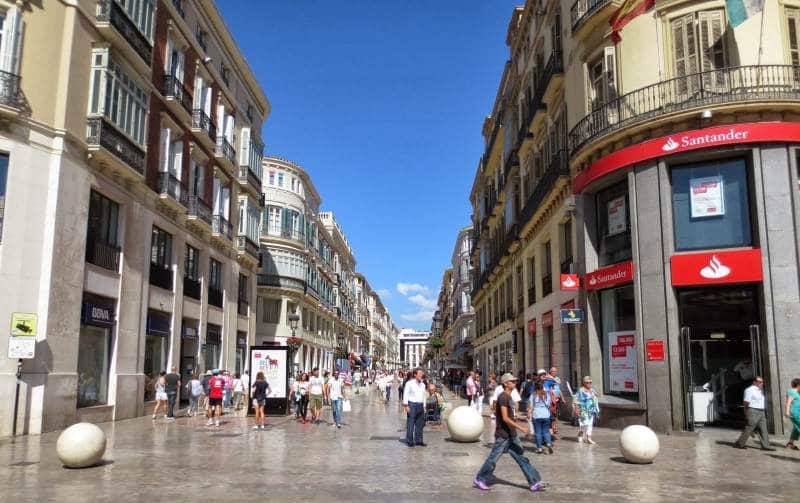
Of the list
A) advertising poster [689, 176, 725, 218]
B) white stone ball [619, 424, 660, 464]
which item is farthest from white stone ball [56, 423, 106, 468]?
advertising poster [689, 176, 725, 218]

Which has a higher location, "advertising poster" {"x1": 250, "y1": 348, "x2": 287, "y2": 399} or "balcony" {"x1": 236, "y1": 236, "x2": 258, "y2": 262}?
"balcony" {"x1": 236, "y1": 236, "x2": 258, "y2": 262}

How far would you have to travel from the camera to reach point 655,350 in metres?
17.3

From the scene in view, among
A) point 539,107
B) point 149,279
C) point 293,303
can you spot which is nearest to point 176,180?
point 149,279

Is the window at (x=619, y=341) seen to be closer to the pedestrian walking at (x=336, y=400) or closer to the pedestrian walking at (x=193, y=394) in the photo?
the pedestrian walking at (x=336, y=400)

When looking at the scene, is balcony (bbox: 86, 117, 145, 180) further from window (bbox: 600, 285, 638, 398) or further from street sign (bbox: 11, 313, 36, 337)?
window (bbox: 600, 285, 638, 398)

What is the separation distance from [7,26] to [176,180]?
965 cm

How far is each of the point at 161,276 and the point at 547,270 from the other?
15.1 metres

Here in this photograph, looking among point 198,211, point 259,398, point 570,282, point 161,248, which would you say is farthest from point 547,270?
point 161,248

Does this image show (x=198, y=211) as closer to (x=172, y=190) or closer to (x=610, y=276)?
(x=172, y=190)

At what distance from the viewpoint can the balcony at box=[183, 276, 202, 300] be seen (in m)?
27.7

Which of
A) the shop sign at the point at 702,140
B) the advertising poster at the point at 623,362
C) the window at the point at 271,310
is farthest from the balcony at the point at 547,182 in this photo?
the window at the point at 271,310

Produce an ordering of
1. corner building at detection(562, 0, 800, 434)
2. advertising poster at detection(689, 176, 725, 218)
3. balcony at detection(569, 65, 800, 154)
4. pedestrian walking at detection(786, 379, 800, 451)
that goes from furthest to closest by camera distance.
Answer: advertising poster at detection(689, 176, 725, 218)
balcony at detection(569, 65, 800, 154)
corner building at detection(562, 0, 800, 434)
pedestrian walking at detection(786, 379, 800, 451)

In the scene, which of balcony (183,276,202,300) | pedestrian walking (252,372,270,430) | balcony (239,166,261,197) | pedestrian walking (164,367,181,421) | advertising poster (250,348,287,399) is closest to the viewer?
pedestrian walking (252,372,270,430)

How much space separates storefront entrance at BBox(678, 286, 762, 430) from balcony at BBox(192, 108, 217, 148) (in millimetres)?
20279
